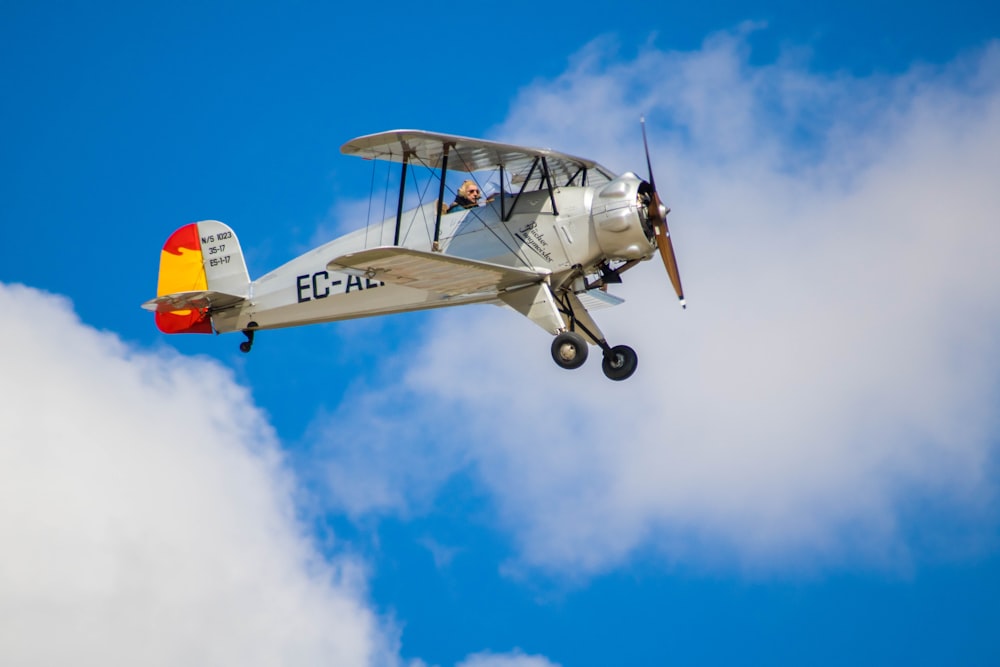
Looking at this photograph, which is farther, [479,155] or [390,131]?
[479,155]

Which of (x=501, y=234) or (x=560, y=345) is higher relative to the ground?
(x=501, y=234)

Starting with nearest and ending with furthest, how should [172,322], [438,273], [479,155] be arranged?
[438,273]
[479,155]
[172,322]

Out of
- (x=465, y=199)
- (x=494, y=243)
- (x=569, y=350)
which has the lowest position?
(x=569, y=350)

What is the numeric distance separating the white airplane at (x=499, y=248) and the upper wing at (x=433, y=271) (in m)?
0.02

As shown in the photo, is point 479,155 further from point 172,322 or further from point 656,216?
point 172,322

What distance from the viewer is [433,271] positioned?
19109 millimetres

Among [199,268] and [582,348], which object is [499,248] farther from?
[199,268]

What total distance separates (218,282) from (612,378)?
6.91 metres

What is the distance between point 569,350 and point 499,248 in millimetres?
1867

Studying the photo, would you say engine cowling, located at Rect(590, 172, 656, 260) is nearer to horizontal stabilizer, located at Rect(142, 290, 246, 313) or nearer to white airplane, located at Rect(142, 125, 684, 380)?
white airplane, located at Rect(142, 125, 684, 380)

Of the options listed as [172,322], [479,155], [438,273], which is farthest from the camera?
[172,322]

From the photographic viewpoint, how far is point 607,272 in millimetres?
20391

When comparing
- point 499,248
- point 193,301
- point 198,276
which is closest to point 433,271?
point 499,248

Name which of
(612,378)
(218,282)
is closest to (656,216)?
(612,378)
